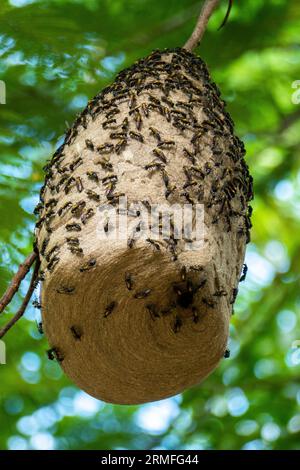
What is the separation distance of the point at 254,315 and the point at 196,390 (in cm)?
60

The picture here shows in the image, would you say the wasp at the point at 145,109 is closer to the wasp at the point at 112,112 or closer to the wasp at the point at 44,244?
the wasp at the point at 112,112

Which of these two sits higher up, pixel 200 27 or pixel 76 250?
pixel 200 27

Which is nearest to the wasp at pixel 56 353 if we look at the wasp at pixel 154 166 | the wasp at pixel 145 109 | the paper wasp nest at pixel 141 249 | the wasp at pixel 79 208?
the paper wasp nest at pixel 141 249

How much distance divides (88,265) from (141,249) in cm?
19

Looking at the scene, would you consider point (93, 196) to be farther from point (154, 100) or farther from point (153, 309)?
point (154, 100)

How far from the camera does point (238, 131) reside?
5570mm

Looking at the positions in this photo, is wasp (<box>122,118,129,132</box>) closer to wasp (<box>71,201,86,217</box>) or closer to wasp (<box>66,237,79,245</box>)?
wasp (<box>71,201,86,217</box>)

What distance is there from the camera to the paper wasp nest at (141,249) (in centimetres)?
282

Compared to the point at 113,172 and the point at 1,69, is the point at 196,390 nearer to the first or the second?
the point at 1,69

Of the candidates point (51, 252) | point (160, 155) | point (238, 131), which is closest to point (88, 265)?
point (51, 252)

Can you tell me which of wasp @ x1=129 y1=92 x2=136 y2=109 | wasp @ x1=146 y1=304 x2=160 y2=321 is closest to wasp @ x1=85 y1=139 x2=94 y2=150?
wasp @ x1=129 y1=92 x2=136 y2=109
